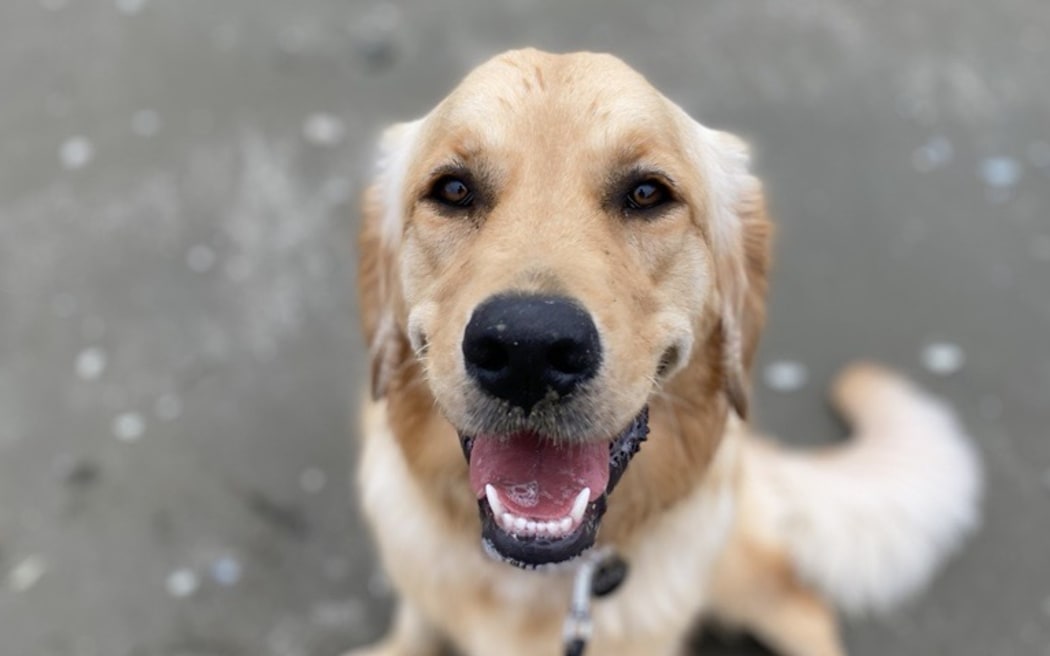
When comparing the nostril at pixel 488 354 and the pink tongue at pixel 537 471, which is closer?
the nostril at pixel 488 354

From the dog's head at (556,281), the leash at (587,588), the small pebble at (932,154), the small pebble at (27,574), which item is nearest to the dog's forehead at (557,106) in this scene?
the dog's head at (556,281)

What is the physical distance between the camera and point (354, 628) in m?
2.87

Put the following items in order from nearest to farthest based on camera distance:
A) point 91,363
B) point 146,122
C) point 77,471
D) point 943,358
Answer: point 77,471
point 91,363
point 943,358
point 146,122

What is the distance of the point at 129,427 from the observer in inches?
125

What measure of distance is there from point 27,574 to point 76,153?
1.89 m

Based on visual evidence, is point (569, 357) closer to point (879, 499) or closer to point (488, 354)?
point (488, 354)

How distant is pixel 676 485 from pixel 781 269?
1.81 meters

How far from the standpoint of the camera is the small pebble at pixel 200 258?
3.60m

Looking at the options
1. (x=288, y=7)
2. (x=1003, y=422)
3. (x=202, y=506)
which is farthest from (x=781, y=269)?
(x=288, y=7)

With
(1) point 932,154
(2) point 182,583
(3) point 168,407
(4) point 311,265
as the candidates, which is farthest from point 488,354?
(1) point 932,154

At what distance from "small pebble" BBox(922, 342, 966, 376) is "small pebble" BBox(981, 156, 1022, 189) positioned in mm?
925

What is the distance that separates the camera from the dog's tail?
271 cm

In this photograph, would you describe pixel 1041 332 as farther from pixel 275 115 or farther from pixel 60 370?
pixel 60 370

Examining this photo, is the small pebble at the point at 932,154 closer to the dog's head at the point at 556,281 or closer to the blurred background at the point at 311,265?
the blurred background at the point at 311,265
